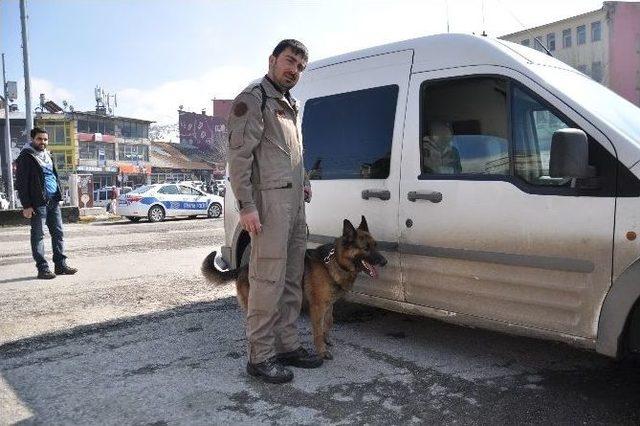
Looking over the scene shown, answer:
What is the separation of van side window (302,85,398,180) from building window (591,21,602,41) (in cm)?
5396

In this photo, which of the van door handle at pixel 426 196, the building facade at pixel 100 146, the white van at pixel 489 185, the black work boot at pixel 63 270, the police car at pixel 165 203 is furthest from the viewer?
the building facade at pixel 100 146

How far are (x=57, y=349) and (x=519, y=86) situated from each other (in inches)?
146

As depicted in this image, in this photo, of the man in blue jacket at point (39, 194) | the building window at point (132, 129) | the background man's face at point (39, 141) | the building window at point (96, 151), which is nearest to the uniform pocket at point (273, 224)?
the man in blue jacket at point (39, 194)

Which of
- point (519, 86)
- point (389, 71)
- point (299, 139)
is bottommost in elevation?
point (299, 139)

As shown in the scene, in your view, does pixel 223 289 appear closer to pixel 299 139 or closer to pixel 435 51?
pixel 299 139

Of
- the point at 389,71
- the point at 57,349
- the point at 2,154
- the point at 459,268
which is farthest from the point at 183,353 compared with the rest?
the point at 2,154

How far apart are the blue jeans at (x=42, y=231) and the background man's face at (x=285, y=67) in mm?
4791

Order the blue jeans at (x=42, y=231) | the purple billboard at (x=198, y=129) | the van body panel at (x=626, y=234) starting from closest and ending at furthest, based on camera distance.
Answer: the van body panel at (x=626, y=234) < the blue jeans at (x=42, y=231) < the purple billboard at (x=198, y=129)

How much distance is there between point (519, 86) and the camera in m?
2.93

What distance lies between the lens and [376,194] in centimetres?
357

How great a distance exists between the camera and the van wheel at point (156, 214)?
1838 centimetres

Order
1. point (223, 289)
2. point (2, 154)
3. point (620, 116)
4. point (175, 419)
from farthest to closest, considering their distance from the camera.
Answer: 1. point (2, 154)
2. point (223, 289)
3. point (620, 116)
4. point (175, 419)

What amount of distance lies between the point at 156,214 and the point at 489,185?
17.2 m

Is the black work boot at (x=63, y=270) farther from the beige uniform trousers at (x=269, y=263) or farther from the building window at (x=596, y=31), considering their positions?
the building window at (x=596, y=31)
